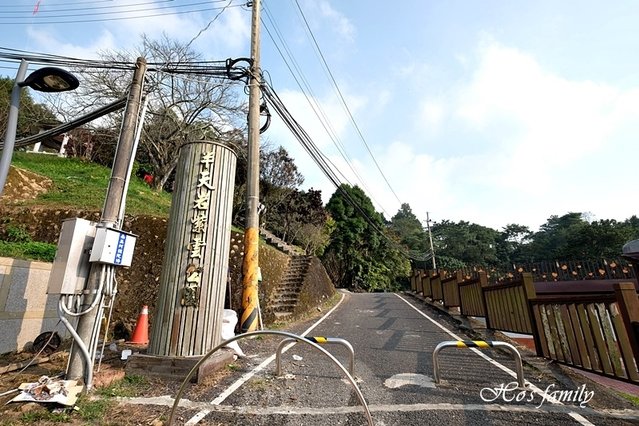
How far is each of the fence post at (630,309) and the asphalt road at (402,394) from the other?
787 millimetres

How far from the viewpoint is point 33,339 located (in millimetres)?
5859

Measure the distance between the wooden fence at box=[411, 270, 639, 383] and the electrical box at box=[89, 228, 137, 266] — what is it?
257 inches

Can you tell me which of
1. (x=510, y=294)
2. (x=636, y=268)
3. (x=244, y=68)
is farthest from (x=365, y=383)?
(x=636, y=268)

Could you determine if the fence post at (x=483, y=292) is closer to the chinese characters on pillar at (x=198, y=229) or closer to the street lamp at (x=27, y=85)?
the chinese characters on pillar at (x=198, y=229)

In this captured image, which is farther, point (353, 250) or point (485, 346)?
point (353, 250)

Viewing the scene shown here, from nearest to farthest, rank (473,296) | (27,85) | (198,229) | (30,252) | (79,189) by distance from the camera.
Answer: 1. (27,85)
2. (198,229)
3. (30,252)
4. (473,296)
5. (79,189)

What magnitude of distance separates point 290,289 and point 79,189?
1072 centimetres

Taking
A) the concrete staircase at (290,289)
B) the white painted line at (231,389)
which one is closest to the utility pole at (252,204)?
the white painted line at (231,389)

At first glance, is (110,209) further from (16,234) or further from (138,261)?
(16,234)

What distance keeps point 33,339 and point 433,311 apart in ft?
39.9

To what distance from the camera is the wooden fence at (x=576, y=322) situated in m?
3.60

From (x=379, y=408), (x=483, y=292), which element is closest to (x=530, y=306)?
(x=483, y=292)

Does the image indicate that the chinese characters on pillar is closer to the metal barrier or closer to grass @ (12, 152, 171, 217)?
the metal barrier

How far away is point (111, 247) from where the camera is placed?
4.11m
